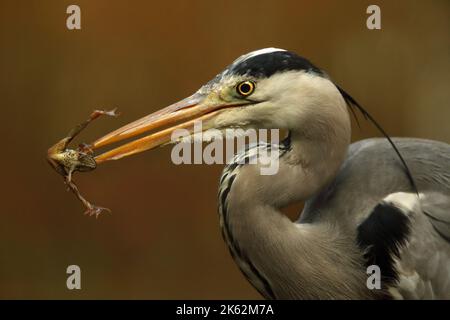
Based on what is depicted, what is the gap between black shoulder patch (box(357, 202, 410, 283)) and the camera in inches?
63.7

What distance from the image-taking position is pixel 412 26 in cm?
344

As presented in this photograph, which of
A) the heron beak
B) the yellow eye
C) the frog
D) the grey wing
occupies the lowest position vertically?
the grey wing

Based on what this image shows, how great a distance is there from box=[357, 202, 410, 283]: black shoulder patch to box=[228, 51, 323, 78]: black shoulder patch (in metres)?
0.34

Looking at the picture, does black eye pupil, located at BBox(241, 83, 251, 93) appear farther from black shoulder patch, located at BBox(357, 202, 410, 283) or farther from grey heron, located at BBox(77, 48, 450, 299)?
black shoulder patch, located at BBox(357, 202, 410, 283)

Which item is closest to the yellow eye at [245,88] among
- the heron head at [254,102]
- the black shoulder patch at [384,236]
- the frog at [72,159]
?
the heron head at [254,102]

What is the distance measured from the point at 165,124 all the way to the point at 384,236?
1.67 feet

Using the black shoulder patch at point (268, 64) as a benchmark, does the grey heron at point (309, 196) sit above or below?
below

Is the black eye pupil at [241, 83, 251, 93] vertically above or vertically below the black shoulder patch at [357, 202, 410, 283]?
above

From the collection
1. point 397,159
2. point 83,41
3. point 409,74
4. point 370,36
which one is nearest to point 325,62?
point 370,36

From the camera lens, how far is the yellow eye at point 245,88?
1558 mm

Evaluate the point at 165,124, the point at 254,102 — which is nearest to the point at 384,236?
the point at 254,102

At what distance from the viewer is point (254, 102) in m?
1.57

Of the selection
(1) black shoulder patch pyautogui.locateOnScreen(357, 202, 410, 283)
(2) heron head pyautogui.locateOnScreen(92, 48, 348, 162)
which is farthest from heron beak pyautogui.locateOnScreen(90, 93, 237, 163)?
(1) black shoulder patch pyautogui.locateOnScreen(357, 202, 410, 283)

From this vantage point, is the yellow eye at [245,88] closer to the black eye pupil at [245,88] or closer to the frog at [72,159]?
the black eye pupil at [245,88]
